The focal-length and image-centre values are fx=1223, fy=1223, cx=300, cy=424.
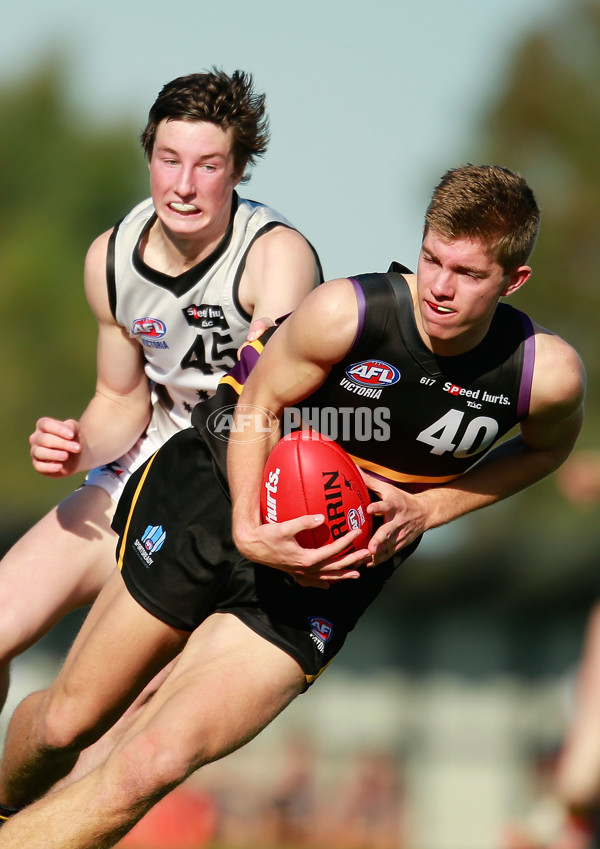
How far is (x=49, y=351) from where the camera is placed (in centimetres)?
3259

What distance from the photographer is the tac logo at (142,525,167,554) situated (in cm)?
552

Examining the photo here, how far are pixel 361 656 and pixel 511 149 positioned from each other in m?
15.5

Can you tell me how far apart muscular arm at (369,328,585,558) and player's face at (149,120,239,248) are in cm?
155

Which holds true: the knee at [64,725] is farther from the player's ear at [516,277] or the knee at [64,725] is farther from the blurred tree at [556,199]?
the blurred tree at [556,199]

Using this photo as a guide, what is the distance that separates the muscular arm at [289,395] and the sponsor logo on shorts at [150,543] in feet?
1.58

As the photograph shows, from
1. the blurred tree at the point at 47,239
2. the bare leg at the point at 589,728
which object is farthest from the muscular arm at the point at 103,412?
the blurred tree at the point at 47,239

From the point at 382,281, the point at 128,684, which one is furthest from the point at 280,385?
the point at 128,684

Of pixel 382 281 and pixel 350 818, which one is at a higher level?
pixel 382 281

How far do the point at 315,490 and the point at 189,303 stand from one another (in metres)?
1.34

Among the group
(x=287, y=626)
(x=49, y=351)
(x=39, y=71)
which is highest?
(x=287, y=626)

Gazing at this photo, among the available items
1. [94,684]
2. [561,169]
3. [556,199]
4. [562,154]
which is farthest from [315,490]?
[562,154]

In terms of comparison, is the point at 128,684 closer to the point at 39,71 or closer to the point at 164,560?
the point at 164,560

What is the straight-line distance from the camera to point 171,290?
5.87 metres

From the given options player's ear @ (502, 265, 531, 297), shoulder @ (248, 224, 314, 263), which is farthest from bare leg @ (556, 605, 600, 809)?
shoulder @ (248, 224, 314, 263)
